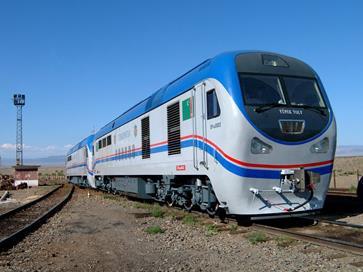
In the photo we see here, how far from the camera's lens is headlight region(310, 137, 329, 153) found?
10000mm

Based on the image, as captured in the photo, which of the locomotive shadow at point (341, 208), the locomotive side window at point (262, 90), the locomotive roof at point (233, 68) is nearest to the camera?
the locomotive side window at point (262, 90)

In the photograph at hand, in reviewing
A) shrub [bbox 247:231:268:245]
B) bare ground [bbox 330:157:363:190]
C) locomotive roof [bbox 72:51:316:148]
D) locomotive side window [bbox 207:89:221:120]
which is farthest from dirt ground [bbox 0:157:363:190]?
shrub [bbox 247:231:268:245]

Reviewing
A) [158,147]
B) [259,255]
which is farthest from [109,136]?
[259,255]

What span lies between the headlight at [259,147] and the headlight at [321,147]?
1.03 metres

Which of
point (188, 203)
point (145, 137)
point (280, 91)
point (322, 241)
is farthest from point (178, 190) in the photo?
point (322, 241)

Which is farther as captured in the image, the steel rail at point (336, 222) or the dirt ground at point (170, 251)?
the steel rail at point (336, 222)

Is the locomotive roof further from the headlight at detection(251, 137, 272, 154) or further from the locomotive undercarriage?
the locomotive undercarriage

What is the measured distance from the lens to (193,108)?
38.2 feet

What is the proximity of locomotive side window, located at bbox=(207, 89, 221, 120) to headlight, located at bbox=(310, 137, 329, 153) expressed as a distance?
212 cm

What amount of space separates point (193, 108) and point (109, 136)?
14.1 metres

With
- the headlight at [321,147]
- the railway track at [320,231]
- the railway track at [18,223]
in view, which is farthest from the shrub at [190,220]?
the railway track at [18,223]

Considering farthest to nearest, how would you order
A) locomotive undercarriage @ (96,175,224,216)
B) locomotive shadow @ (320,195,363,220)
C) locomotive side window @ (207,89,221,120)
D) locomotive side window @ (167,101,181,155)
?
locomotive side window @ (167,101,181,155) < locomotive shadow @ (320,195,363,220) < locomotive undercarriage @ (96,175,224,216) < locomotive side window @ (207,89,221,120)

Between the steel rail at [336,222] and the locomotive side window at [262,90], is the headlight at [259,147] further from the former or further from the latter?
the steel rail at [336,222]

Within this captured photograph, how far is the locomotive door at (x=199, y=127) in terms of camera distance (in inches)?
432
